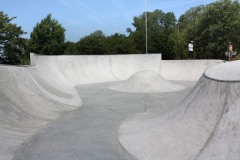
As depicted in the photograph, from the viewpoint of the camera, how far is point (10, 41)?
40.5m

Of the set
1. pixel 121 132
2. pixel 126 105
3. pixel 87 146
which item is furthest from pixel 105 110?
pixel 87 146

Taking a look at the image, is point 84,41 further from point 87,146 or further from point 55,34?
point 87,146

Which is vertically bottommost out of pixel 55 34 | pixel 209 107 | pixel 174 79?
pixel 174 79

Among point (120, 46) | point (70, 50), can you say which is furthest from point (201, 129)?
point (70, 50)

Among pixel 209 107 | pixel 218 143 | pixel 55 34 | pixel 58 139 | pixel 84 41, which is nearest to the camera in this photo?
pixel 218 143

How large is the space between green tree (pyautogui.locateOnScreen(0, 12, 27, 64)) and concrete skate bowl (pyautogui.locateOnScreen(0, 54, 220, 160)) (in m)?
20.7

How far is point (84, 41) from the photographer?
5578 centimetres

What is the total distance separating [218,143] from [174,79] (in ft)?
60.0

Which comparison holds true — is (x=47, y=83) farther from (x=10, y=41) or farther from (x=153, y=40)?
(x=153, y=40)

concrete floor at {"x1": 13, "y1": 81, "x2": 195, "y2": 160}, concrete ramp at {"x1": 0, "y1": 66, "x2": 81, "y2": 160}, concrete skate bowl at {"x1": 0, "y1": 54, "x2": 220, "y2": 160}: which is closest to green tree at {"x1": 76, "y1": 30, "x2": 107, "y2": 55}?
concrete skate bowl at {"x1": 0, "y1": 54, "x2": 220, "y2": 160}

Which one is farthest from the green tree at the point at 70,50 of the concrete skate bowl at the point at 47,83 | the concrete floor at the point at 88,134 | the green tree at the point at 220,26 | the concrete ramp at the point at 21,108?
the concrete ramp at the point at 21,108

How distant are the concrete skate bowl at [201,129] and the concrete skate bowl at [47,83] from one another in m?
2.74

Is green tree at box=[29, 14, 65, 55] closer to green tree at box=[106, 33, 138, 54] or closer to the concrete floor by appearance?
green tree at box=[106, 33, 138, 54]

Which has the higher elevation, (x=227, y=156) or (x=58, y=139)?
(x=227, y=156)
